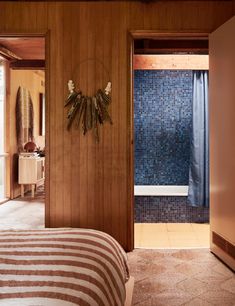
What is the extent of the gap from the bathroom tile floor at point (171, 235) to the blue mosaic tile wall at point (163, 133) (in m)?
0.98

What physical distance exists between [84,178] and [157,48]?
2637 mm

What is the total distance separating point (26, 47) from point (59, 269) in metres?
5.19

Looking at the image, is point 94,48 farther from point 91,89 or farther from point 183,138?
point 183,138

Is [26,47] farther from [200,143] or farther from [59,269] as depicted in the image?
[59,269]

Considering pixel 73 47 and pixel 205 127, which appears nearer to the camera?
pixel 73 47

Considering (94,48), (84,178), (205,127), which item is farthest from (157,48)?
(84,178)

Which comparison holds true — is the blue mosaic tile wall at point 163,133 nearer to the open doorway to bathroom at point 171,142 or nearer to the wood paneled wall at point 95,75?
the open doorway to bathroom at point 171,142

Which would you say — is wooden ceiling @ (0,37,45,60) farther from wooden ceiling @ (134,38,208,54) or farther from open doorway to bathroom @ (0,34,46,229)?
wooden ceiling @ (134,38,208,54)

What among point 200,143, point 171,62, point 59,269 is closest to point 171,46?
point 171,62

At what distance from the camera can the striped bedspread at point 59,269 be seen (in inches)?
51.5

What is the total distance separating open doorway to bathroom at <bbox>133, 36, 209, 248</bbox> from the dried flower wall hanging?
137 cm

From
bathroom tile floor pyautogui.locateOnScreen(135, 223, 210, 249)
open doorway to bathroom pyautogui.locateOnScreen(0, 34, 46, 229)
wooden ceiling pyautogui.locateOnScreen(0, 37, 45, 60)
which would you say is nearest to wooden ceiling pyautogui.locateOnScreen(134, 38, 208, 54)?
wooden ceiling pyautogui.locateOnScreen(0, 37, 45, 60)

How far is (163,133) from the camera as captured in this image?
608 cm

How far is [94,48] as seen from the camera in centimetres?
384
